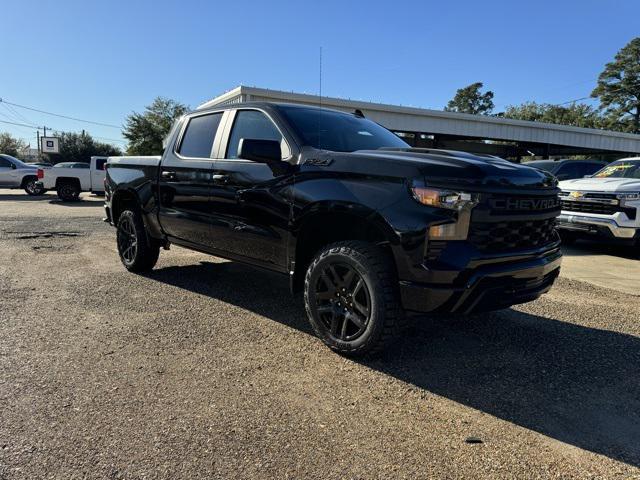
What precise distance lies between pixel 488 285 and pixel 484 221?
42 centimetres

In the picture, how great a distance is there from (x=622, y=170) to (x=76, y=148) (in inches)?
2564

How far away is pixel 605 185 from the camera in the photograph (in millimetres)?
8094

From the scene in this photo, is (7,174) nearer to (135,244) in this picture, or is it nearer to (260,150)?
(135,244)

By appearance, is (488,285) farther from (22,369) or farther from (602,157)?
(602,157)

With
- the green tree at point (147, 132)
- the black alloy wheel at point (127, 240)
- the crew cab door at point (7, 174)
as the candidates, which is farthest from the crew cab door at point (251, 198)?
the green tree at point (147, 132)

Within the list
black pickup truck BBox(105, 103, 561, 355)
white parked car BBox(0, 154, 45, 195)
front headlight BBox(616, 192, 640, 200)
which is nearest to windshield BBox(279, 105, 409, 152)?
black pickup truck BBox(105, 103, 561, 355)

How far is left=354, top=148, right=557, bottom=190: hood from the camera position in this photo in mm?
3141

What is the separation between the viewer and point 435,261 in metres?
3.10

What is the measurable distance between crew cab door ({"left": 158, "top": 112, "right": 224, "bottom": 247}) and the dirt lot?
74cm

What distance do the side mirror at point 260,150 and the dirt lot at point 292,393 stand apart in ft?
4.78

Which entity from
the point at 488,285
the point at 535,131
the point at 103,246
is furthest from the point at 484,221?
the point at 535,131

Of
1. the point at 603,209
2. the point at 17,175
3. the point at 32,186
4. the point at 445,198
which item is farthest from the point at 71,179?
the point at 445,198

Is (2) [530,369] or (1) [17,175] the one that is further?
(1) [17,175]

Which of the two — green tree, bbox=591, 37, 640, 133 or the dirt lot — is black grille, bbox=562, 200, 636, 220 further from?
green tree, bbox=591, 37, 640, 133
